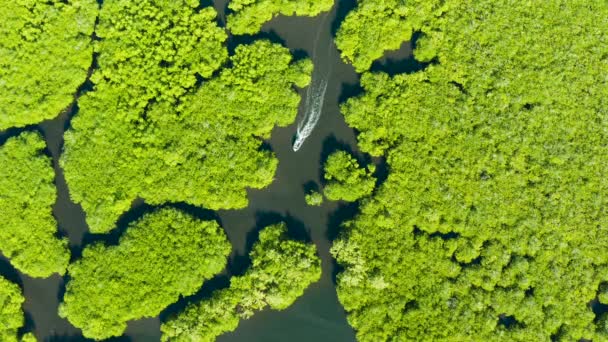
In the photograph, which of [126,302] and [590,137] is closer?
[126,302]

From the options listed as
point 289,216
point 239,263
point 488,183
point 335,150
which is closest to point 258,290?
point 239,263

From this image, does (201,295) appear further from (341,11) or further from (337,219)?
(341,11)

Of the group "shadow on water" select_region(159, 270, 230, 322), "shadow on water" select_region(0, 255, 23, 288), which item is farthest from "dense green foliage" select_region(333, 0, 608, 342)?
"shadow on water" select_region(0, 255, 23, 288)

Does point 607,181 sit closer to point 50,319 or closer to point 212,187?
point 212,187

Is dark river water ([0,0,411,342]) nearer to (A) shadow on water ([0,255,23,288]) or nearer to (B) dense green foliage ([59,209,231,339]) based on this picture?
(A) shadow on water ([0,255,23,288])

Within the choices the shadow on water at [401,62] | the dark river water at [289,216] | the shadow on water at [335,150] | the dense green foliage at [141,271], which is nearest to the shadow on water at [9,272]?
the dark river water at [289,216]

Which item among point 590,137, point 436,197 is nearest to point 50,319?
point 436,197
